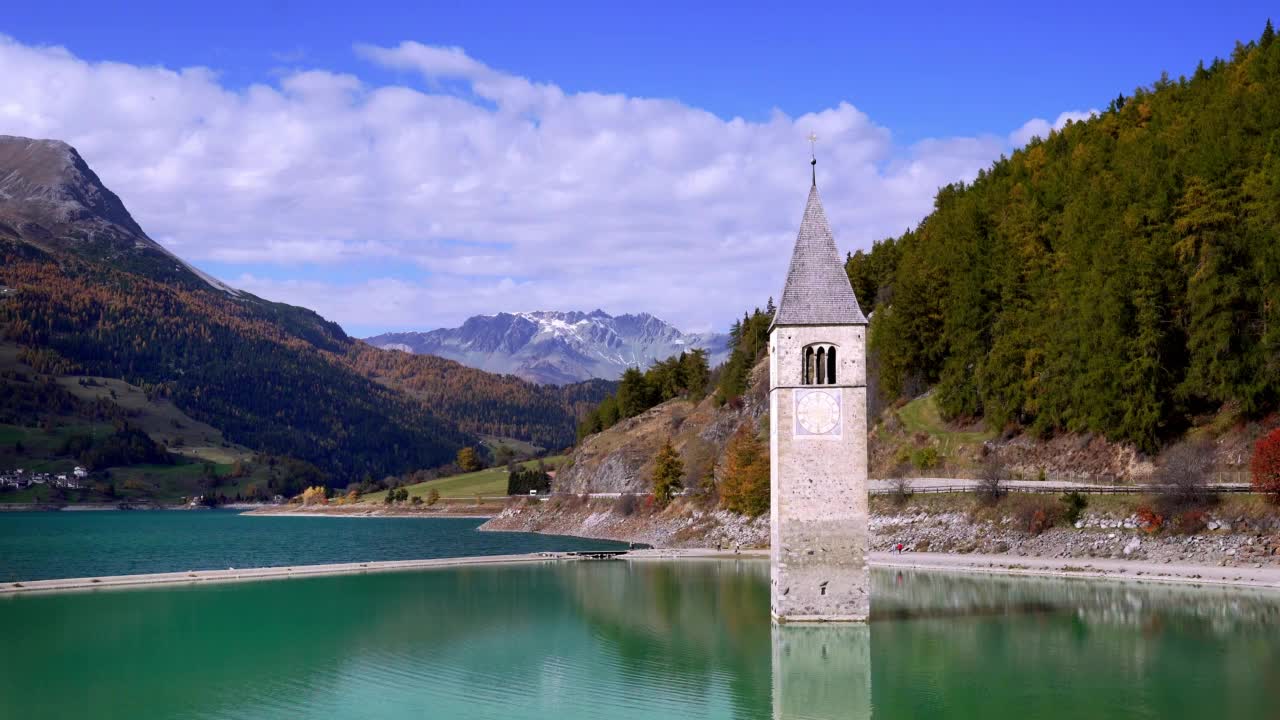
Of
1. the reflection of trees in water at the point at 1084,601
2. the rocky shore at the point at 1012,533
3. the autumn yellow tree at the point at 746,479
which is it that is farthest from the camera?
the autumn yellow tree at the point at 746,479

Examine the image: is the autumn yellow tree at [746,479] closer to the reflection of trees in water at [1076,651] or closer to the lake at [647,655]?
the lake at [647,655]

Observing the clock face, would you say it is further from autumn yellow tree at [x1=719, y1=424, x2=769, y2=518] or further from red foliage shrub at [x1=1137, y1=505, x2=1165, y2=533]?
autumn yellow tree at [x1=719, y1=424, x2=769, y2=518]

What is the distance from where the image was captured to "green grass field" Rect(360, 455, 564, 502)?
163000mm

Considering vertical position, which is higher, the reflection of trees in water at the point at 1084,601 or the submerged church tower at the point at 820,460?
the submerged church tower at the point at 820,460

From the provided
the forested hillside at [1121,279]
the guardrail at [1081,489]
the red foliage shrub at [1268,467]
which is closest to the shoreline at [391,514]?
the forested hillside at [1121,279]

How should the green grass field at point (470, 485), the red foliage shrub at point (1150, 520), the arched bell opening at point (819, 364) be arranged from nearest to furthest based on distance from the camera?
the arched bell opening at point (819, 364) < the red foliage shrub at point (1150, 520) < the green grass field at point (470, 485)

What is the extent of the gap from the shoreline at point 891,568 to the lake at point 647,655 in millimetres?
1648

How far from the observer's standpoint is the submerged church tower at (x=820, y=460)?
3319 centimetres

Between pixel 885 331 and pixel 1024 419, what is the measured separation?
1350 cm

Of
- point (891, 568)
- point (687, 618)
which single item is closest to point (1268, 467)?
point (891, 568)

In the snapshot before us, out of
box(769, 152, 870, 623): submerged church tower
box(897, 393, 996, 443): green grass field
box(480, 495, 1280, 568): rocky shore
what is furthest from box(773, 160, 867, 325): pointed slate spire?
box(897, 393, 996, 443): green grass field

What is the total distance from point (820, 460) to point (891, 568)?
70.3 feet

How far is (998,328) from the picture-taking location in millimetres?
65500

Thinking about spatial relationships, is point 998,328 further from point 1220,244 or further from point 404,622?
point 404,622
